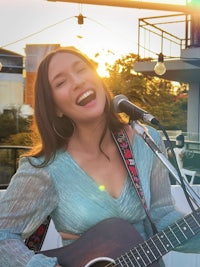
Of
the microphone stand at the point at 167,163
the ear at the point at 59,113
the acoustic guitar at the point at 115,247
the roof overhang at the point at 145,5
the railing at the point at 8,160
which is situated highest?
the roof overhang at the point at 145,5

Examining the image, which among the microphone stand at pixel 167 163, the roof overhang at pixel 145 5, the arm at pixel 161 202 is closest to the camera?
the microphone stand at pixel 167 163

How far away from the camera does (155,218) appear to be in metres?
2.12

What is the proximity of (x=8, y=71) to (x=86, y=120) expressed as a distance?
15288mm

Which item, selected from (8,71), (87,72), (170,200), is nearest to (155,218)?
(170,200)

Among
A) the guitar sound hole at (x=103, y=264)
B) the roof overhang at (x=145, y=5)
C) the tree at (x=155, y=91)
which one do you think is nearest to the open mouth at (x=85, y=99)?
the guitar sound hole at (x=103, y=264)

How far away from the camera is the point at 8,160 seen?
6.77 meters

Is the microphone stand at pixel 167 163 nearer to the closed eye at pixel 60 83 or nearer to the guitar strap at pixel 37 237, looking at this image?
the closed eye at pixel 60 83

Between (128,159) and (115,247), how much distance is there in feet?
1.15

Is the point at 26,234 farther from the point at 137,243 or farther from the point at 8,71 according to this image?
the point at 8,71

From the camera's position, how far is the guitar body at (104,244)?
190 cm

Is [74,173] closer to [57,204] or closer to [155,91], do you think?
[57,204]

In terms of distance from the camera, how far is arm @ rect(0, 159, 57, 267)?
1.87m

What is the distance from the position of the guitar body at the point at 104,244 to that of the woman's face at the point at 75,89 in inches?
16.2

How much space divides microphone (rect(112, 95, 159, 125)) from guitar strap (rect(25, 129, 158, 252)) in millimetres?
197
